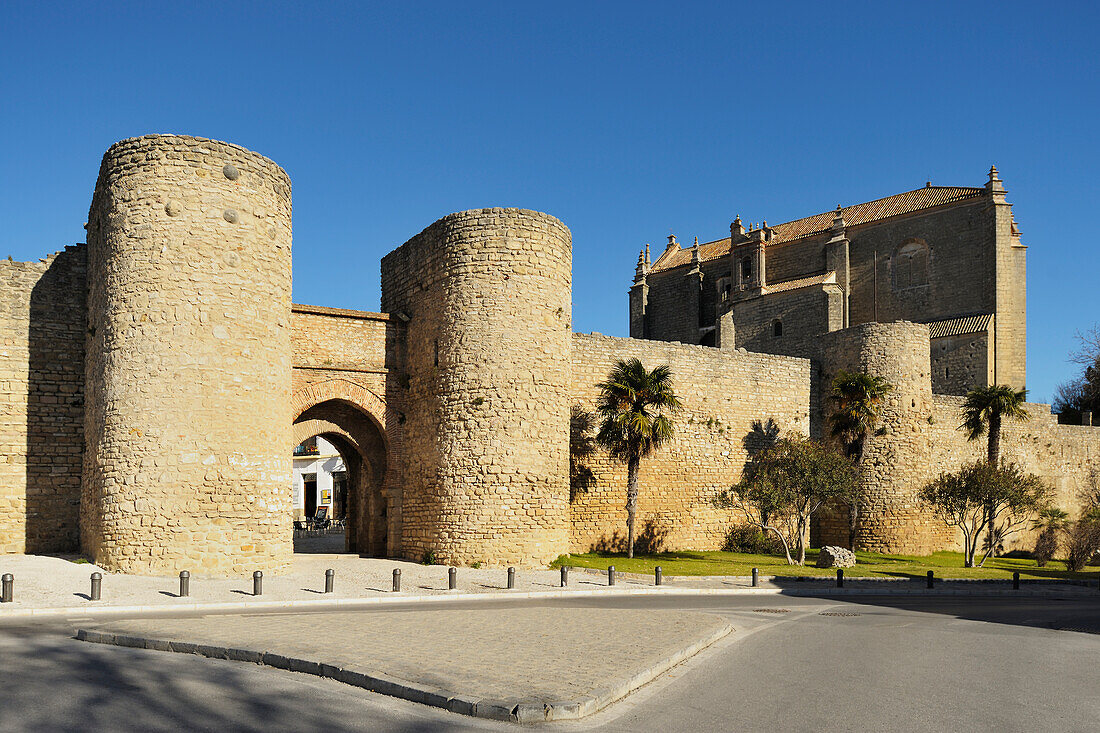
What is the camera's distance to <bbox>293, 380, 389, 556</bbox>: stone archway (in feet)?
72.4

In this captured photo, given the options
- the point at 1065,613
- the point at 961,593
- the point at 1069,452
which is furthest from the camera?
the point at 1069,452

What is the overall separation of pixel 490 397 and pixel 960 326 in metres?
32.3

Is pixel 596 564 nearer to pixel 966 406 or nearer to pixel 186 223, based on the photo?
pixel 186 223

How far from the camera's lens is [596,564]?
2211 cm

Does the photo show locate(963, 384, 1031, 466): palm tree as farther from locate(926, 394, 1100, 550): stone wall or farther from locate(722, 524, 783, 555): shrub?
locate(722, 524, 783, 555): shrub

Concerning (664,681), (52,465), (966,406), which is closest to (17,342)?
(52,465)

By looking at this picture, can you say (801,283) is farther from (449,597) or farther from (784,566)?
(449,597)

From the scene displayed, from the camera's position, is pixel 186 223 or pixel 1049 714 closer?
pixel 1049 714

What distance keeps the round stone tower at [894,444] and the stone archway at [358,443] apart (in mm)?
16319

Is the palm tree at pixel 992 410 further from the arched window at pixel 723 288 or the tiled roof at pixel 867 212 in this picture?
the arched window at pixel 723 288

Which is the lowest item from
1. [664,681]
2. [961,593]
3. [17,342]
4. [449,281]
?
[961,593]

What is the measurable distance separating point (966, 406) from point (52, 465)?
30983mm

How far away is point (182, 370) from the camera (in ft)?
57.5

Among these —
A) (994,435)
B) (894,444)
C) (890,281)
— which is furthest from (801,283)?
(894,444)
